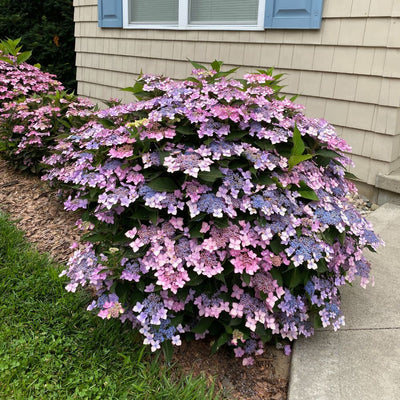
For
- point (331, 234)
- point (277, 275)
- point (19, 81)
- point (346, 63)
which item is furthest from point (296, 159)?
point (19, 81)

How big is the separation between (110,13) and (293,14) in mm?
2951

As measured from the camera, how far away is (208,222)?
73.9 inches

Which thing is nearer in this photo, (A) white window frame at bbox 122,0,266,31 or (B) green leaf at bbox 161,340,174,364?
(B) green leaf at bbox 161,340,174,364

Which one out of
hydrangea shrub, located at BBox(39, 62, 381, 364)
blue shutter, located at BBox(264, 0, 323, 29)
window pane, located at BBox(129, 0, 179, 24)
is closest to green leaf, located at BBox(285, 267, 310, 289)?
hydrangea shrub, located at BBox(39, 62, 381, 364)

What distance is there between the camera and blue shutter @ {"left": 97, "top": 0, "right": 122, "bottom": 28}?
581 centimetres

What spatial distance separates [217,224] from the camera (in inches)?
71.4

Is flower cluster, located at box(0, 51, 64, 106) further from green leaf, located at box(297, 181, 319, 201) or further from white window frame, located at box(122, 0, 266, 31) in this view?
green leaf, located at box(297, 181, 319, 201)

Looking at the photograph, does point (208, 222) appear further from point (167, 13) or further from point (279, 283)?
point (167, 13)

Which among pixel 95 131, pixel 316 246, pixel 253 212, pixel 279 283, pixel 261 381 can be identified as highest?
pixel 95 131

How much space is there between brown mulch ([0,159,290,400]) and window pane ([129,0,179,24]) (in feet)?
8.41

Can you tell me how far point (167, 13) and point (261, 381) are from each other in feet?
14.8

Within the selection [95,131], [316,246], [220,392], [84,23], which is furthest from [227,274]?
[84,23]

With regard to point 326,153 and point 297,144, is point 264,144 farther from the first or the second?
point 326,153

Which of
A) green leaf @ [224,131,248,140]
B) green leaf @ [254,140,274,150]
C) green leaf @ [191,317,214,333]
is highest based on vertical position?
green leaf @ [224,131,248,140]
